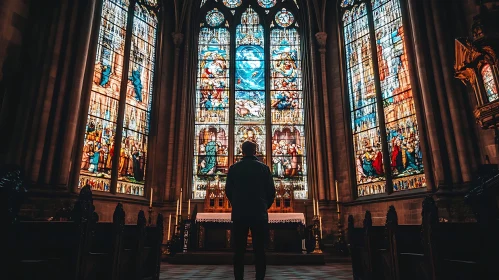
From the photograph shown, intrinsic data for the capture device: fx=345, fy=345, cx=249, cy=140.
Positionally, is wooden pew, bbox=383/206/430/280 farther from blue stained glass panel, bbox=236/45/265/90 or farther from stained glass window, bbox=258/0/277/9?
stained glass window, bbox=258/0/277/9

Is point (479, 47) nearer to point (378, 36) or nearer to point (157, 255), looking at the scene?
point (378, 36)

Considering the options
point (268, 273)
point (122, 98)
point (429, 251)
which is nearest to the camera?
point (429, 251)

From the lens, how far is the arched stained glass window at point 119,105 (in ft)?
36.1

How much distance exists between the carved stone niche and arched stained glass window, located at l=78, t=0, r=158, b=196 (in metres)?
10.2

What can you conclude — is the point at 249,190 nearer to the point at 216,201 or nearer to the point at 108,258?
the point at 108,258

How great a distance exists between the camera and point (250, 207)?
3.88 meters

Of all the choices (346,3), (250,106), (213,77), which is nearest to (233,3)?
(213,77)

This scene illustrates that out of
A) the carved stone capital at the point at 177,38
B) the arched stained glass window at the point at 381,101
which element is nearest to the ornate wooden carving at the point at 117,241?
the arched stained glass window at the point at 381,101

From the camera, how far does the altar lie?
1041 cm

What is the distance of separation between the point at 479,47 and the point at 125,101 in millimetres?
10400

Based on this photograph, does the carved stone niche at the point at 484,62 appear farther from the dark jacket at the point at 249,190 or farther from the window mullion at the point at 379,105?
the dark jacket at the point at 249,190

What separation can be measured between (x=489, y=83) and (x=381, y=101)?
492 centimetres

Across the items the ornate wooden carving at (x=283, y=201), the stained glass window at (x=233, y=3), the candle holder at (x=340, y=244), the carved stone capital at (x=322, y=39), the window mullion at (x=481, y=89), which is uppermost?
the stained glass window at (x=233, y=3)

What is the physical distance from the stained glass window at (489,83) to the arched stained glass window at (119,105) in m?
10.4
